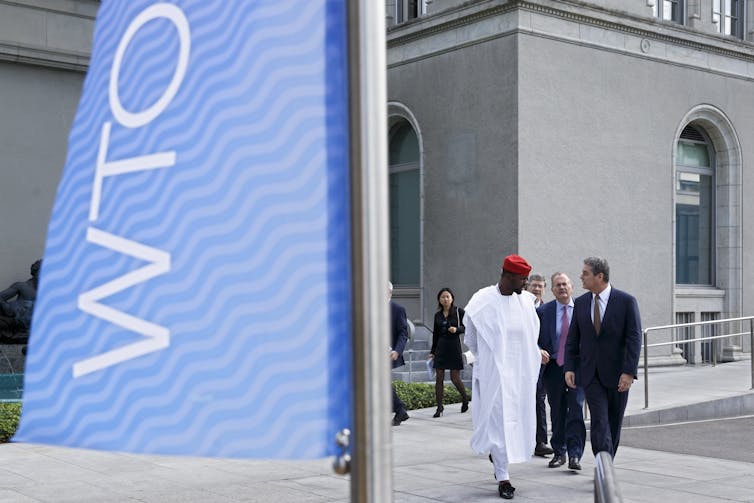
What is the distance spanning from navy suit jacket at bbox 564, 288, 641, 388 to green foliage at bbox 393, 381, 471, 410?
608cm

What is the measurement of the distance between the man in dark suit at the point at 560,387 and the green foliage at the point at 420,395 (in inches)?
174

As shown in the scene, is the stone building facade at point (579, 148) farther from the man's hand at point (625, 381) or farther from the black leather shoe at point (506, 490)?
the black leather shoe at point (506, 490)

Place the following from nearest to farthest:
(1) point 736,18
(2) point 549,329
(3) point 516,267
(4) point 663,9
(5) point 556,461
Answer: (3) point 516,267 < (5) point 556,461 < (2) point 549,329 < (4) point 663,9 < (1) point 736,18

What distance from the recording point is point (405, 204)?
20953mm

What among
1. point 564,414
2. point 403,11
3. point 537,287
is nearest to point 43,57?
point 403,11

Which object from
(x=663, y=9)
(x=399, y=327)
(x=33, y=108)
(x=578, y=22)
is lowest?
(x=399, y=327)

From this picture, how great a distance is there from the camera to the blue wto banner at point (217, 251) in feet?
5.49

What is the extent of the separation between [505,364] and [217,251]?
7.10m

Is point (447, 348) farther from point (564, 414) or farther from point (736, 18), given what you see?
point (736, 18)

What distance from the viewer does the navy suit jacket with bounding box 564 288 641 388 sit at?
8242mm

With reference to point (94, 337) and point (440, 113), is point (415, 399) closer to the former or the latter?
point (440, 113)

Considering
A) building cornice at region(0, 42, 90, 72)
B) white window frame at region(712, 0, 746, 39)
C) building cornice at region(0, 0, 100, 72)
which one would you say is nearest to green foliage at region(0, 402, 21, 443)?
building cornice at region(0, 42, 90, 72)

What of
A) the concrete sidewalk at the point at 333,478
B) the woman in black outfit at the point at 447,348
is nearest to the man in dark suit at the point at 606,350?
the concrete sidewalk at the point at 333,478

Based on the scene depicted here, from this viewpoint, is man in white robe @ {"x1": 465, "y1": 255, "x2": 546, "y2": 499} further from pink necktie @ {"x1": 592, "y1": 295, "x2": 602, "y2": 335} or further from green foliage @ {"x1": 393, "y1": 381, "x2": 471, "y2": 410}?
green foliage @ {"x1": 393, "y1": 381, "x2": 471, "y2": 410}
